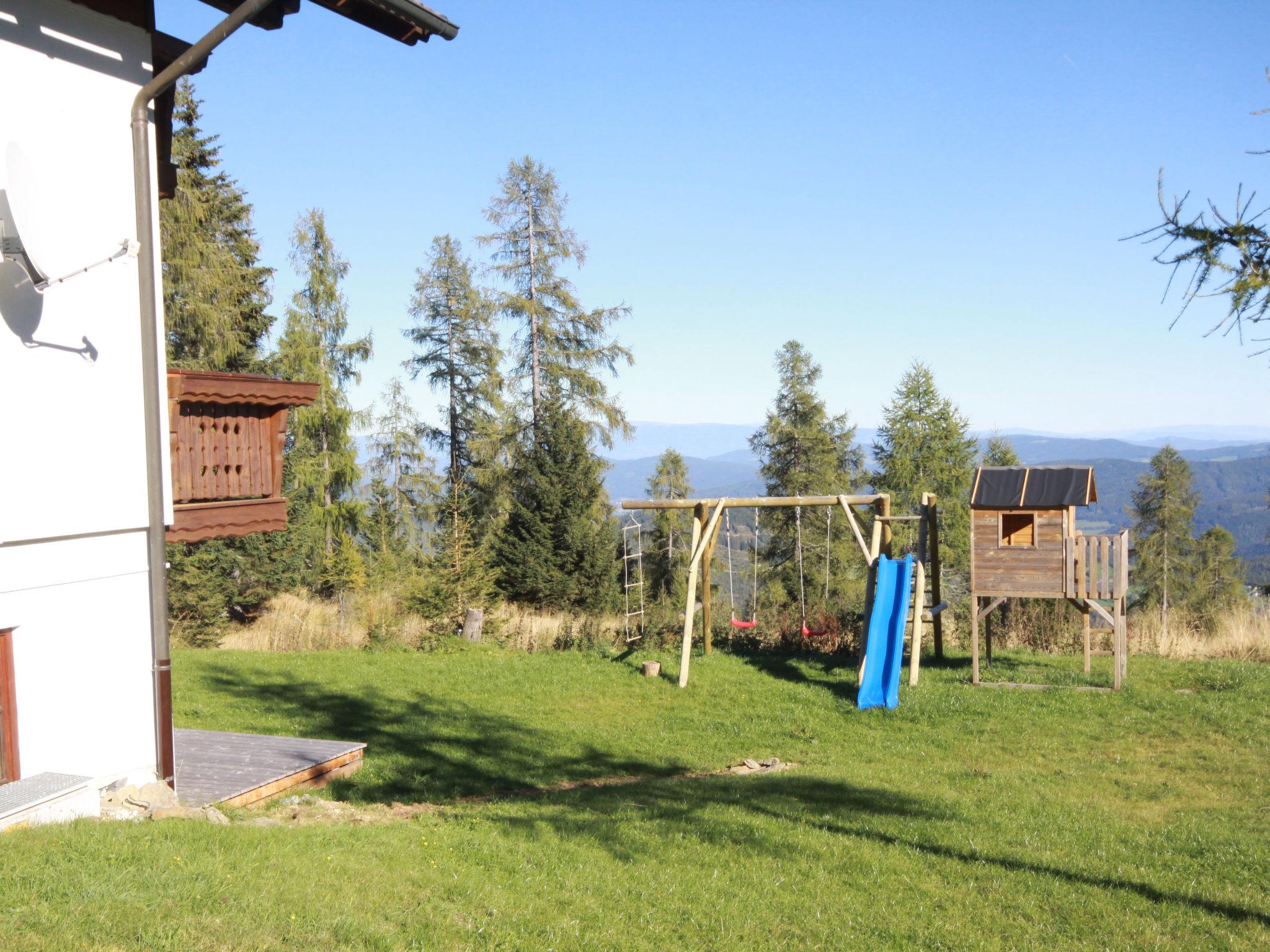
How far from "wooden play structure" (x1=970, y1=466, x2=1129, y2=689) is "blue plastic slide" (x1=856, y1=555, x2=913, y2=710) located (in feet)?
3.20

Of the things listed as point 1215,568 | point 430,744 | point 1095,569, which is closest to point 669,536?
point 1095,569

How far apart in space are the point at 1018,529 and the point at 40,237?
12855 mm

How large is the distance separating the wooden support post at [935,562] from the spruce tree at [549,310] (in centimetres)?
1575

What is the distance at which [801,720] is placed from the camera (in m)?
11.5

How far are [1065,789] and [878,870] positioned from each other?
349 centimetres

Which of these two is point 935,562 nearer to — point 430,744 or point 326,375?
point 430,744

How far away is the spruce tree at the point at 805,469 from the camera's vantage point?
114 feet

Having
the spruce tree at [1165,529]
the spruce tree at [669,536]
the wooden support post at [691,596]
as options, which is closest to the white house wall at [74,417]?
the wooden support post at [691,596]

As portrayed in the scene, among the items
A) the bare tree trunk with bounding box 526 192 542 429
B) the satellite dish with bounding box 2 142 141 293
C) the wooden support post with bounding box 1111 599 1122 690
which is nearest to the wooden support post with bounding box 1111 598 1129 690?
the wooden support post with bounding box 1111 599 1122 690

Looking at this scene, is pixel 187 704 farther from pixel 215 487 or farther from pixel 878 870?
pixel 878 870

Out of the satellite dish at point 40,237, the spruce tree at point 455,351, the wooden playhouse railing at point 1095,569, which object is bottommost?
the wooden playhouse railing at point 1095,569

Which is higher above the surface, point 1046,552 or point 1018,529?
point 1018,529

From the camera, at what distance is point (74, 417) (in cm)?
628

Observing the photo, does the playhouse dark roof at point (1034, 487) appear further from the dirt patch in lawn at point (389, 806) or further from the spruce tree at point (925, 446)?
the spruce tree at point (925, 446)
